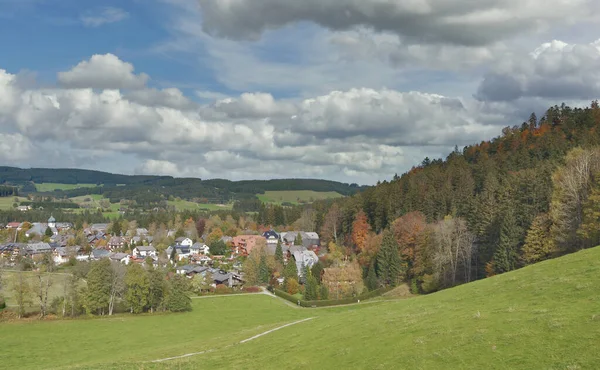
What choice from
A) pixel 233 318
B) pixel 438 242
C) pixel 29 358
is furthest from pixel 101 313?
pixel 438 242

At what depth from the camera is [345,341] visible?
2430 centimetres

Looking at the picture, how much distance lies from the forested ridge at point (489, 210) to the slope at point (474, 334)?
2605cm

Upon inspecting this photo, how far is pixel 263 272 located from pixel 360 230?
79.3 feet

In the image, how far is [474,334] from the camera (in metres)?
18.6

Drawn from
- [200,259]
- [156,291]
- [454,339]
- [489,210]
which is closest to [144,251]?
[200,259]

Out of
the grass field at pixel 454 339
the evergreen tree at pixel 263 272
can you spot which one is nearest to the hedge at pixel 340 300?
the evergreen tree at pixel 263 272

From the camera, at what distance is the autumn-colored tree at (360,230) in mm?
100412

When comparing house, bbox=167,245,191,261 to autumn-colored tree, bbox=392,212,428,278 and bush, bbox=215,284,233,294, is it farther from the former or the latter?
autumn-colored tree, bbox=392,212,428,278

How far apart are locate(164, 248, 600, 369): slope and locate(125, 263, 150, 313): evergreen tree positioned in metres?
43.3

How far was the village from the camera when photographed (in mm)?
107250

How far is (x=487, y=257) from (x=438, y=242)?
319 inches

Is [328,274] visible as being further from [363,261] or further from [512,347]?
[512,347]

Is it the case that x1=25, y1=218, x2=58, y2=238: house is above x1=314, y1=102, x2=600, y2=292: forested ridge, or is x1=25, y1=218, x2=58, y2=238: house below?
below

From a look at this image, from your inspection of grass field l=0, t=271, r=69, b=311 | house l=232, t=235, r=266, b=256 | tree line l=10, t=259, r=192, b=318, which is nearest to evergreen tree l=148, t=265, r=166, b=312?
tree line l=10, t=259, r=192, b=318
